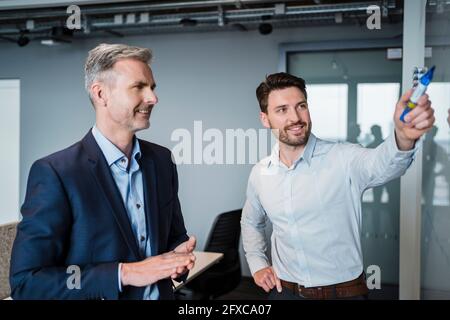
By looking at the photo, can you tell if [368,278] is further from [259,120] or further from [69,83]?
[69,83]

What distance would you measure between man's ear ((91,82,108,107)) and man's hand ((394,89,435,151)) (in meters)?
0.68

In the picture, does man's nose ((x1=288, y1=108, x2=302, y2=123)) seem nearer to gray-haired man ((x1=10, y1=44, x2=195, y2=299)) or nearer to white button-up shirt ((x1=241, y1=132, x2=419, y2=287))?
white button-up shirt ((x1=241, y1=132, x2=419, y2=287))

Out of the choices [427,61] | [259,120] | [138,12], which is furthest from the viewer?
[138,12]

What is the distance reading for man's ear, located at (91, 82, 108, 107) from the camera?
41.9 inches

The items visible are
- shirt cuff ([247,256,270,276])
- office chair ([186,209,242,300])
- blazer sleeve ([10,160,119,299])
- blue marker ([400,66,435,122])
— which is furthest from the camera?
office chair ([186,209,242,300])

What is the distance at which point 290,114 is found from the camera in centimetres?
122

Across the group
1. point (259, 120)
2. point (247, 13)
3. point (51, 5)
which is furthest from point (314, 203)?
point (247, 13)

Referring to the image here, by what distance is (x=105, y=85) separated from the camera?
1.06 m

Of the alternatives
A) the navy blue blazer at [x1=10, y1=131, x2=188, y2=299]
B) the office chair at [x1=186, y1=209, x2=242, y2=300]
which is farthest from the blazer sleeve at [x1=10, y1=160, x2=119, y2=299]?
the office chair at [x1=186, y1=209, x2=242, y2=300]

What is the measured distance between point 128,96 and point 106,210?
28cm

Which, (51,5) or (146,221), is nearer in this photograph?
(146,221)

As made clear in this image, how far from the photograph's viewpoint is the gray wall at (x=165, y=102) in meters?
1.48
